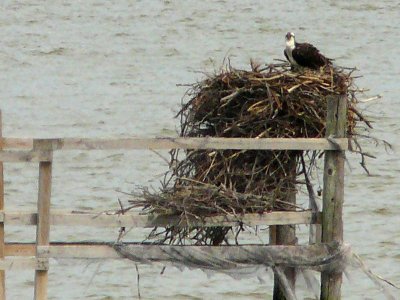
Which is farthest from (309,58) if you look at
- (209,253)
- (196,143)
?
(209,253)

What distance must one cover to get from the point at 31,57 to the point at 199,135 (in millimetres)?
15663

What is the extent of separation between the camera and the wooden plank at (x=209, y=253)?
7961 millimetres

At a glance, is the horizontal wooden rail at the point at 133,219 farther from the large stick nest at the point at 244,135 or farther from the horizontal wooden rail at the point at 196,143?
the horizontal wooden rail at the point at 196,143

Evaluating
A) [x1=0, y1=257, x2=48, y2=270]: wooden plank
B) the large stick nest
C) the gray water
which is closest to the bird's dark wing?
the large stick nest

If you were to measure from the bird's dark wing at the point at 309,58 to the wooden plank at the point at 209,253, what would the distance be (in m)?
1.24

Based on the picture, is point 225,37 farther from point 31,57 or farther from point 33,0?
point 33,0

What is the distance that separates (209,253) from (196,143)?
0.74 metres

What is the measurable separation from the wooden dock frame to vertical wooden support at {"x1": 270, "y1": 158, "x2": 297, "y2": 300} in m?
0.20

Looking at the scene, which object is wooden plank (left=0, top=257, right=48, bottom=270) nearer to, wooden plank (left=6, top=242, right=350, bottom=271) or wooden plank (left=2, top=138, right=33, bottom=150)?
wooden plank (left=6, top=242, right=350, bottom=271)

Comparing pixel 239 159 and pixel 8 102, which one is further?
pixel 8 102

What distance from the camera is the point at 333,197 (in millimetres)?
8227

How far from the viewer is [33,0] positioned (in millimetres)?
30734

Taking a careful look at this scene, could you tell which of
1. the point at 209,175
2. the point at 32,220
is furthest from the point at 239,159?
the point at 32,220

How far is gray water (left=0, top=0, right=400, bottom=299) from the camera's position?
38.8 ft
